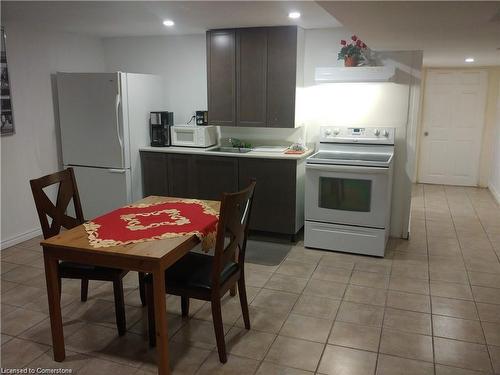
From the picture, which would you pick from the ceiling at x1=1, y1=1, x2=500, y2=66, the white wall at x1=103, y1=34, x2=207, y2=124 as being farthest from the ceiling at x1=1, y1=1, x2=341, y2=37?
the white wall at x1=103, y1=34, x2=207, y2=124

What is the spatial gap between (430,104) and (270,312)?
17.2ft

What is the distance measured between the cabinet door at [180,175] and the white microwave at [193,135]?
0.78ft

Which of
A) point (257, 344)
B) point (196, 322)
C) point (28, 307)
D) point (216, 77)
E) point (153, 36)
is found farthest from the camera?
point (153, 36)

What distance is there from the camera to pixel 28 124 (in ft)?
14.5

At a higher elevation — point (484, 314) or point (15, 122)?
point (15, 122)

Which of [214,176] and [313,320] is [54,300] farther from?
[214,176]

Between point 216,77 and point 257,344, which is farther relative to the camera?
point 216,77

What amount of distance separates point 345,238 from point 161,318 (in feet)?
7.74

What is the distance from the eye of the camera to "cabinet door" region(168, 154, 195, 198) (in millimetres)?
4602

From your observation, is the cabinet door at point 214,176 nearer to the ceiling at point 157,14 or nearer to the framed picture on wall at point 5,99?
the ceiling at point 157,14

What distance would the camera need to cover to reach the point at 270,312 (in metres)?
3.00

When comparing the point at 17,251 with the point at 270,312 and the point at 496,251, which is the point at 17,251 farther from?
the point at 496,251

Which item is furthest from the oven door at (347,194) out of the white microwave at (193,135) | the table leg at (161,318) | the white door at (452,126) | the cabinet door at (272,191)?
the white door at (452,126)

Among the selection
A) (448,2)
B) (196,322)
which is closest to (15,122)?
(196,322)
